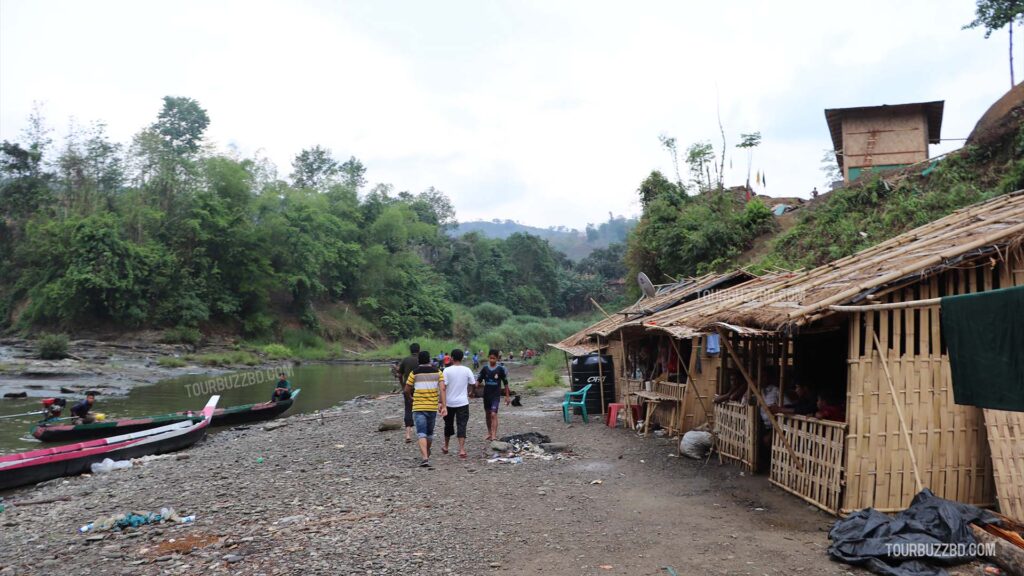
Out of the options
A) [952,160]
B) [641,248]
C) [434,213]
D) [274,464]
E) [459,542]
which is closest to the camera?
[459,542]

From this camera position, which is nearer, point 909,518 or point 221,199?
point 909,518

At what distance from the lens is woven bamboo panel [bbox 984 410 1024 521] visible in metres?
6.29

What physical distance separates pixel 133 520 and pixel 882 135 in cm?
2413

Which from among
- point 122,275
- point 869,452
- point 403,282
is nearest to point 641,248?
point 869,452

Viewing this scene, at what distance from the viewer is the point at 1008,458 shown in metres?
6.40

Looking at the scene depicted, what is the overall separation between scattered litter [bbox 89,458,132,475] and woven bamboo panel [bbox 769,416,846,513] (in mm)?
11411

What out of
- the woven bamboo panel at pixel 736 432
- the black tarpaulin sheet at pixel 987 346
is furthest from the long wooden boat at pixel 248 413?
the black tarpaulin sheet at pixel 987 346

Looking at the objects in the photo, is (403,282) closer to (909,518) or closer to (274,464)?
(274,464)

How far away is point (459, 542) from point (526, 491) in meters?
2.19

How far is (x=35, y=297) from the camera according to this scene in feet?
131

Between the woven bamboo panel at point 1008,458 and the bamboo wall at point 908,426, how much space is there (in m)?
0.24

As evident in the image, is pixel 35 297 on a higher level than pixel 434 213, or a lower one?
lower

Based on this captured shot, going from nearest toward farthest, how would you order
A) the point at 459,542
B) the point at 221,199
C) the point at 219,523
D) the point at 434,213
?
the point at 459,542
the point at 219,523
the point at 221,199
the point at 434,213

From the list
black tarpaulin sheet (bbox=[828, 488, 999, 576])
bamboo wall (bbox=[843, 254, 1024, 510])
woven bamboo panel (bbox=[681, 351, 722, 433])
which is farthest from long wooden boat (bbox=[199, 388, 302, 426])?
black tarpaulin sheet (bbox=[828, 488, 999, 576])
